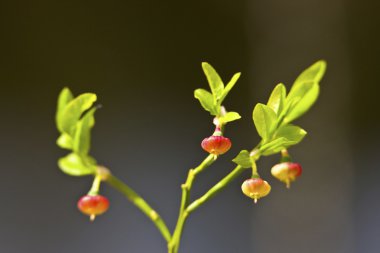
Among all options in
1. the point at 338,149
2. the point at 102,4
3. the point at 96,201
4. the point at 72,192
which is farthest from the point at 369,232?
the point at 96,201

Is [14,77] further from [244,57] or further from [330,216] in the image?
[330,216]

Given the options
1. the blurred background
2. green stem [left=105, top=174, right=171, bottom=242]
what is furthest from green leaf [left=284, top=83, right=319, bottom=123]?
the blurred background

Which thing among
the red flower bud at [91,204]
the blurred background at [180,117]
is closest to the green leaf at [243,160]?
the red flower bud at [91,204]

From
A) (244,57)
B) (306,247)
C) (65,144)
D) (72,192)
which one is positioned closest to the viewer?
(65,144)

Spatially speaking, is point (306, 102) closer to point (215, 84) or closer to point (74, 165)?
point (215, 84)

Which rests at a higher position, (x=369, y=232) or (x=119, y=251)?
(x=369, y=232)

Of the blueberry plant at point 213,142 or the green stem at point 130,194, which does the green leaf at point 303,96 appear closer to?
the blueberry plant at point 213,142

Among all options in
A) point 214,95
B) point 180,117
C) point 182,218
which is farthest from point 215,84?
point 180,117
